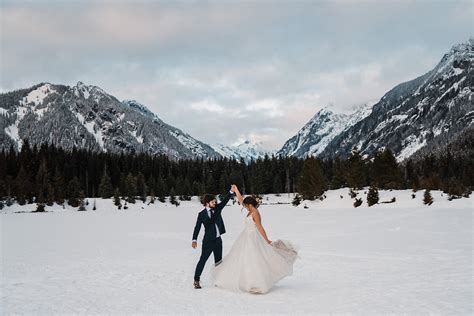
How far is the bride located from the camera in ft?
Answer: 33.5

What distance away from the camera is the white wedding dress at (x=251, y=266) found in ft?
33.5

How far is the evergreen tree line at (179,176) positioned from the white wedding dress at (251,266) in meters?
50.6

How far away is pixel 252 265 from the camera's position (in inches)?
408

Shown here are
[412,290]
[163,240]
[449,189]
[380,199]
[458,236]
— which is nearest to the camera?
[412,290]

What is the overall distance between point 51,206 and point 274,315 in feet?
256

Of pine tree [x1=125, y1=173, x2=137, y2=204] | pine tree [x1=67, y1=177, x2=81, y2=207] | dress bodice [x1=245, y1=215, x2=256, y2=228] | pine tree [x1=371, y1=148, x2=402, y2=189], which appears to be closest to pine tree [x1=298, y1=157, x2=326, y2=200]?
pine tree [x1=371, y1=148, x2=402, y2=189]

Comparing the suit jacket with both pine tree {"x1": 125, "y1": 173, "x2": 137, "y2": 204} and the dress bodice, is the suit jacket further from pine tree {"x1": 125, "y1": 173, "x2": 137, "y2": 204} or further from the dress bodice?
pine tree {"x1": 125, "y1": 173, "x2": 137, "y2": 204}

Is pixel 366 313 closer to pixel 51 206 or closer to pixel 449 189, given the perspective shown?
pixel 449 189

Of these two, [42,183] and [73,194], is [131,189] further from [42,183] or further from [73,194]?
[42,183]

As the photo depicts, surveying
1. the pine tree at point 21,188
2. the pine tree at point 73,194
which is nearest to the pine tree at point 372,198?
the pine tree at point 73,194

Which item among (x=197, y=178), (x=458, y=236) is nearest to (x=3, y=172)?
(x=197, y=178)

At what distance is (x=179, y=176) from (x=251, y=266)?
108 meters

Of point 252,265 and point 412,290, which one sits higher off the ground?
point 252,265

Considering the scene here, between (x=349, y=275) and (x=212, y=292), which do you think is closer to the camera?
(x=212, y=292)
